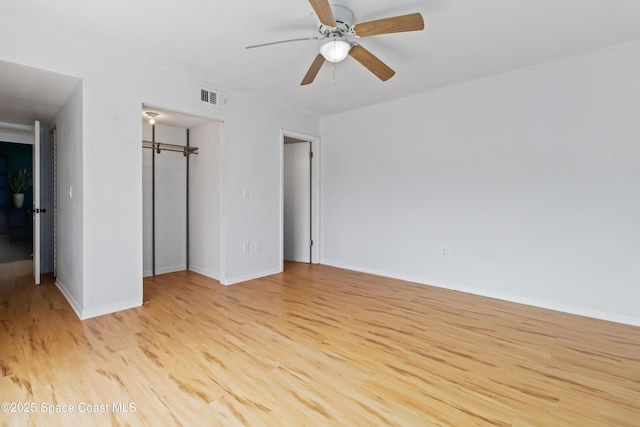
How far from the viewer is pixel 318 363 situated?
2.11 m

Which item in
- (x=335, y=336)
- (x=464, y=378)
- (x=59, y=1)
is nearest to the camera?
(x=464, y=378)

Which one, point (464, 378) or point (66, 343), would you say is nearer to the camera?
point (464, 378)

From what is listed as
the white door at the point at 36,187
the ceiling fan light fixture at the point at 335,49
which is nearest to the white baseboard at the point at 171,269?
the white door at the point at 36,187

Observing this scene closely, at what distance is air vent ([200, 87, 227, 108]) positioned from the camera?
11.9 ft

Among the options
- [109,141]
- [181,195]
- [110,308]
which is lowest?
[110,308]

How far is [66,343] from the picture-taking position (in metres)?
2.35

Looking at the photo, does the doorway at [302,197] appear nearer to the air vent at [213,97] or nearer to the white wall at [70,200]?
the air vent at [213,97]

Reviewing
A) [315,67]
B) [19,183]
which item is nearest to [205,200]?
[315,67]

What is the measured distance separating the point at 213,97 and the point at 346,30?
6.70 feet

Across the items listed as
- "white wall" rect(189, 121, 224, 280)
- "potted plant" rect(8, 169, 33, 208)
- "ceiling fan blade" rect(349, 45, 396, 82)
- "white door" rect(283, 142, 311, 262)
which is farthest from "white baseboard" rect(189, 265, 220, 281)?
"potted plant" rect(8, 169, 33, 208)

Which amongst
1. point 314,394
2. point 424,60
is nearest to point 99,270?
point 314,394

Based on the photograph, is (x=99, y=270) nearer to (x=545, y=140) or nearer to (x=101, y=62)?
(x=101, y=62)

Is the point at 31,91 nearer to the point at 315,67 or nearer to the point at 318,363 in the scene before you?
the point at 315,67

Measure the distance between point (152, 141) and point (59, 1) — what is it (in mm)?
2228
